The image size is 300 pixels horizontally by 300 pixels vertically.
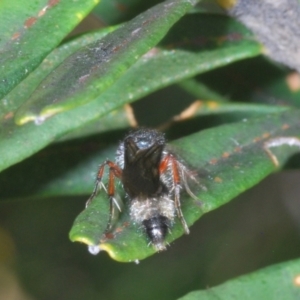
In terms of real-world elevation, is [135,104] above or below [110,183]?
below

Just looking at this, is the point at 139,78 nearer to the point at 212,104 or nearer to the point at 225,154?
the point at 225,154

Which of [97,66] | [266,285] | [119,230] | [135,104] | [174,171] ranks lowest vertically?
[135,104]

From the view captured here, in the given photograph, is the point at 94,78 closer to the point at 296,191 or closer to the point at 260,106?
the point at 260,106

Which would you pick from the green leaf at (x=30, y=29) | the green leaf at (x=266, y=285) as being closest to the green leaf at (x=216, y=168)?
the green leaf at (x=266, y=285)

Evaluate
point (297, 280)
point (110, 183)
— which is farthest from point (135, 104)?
point (297, 280)

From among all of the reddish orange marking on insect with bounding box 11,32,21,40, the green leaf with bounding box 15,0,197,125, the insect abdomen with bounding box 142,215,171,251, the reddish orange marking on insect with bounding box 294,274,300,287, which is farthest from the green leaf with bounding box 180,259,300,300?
the reddish orange marking on insect with bounding box 11,32,21,40

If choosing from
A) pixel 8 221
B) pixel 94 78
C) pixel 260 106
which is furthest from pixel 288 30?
pixel 8 221

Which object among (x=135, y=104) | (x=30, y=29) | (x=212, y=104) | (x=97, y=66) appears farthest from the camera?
(x=135, y=104)

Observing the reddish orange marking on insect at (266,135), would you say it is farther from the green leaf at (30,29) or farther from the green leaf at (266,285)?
the green leaf at (30,29)
